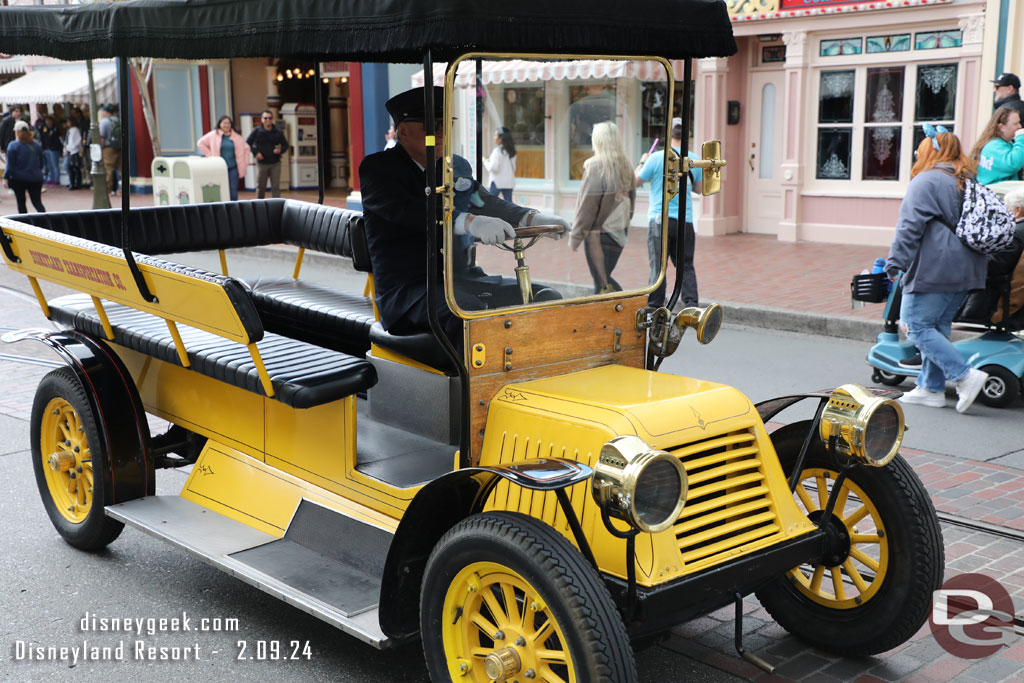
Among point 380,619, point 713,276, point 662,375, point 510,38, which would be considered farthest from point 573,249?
point 713,276

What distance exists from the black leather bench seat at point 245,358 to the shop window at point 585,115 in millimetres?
1042

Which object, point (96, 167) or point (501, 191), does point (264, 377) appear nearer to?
point (501, 191)

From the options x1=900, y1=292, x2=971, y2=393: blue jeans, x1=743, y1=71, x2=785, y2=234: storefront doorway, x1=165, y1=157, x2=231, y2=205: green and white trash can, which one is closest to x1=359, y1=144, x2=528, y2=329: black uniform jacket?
x1=900, y1=292, x2=971, y2=393: blue jeans

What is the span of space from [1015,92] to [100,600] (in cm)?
811

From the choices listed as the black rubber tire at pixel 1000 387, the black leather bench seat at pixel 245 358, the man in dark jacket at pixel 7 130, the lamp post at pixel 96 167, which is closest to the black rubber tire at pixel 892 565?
the black leather bench seat at pixel 245 358

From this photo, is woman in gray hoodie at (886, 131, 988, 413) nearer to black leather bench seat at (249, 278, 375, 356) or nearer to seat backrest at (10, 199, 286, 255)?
black leather bench seat at (249, 278, 375, 356)

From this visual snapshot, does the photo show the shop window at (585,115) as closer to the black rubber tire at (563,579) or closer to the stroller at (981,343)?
the black rubber tire at (563,579)

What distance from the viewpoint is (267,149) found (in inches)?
733

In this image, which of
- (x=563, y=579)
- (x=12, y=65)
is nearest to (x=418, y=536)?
(x=563, y=579)

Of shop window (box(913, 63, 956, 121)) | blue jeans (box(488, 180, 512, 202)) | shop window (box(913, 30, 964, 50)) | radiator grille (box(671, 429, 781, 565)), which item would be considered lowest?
radiator grille (box(671, 429, 781, 565))

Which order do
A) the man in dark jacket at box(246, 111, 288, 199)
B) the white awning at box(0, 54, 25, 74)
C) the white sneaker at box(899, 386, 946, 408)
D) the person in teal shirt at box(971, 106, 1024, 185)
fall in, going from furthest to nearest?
1. the white awning at box(0, 54, 25, 74)
2. the man in dark jacket at box(246, 111, 288, 199)
3. the person in teal shirt at box(971, 106, 1024, 185)
4. the white sneaker at box(899, 386, 946, 408)

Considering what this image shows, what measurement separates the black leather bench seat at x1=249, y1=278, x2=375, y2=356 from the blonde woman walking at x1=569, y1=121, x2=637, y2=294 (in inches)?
63.6

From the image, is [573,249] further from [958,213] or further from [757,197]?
[757,197]

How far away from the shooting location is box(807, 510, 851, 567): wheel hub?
3303mm
